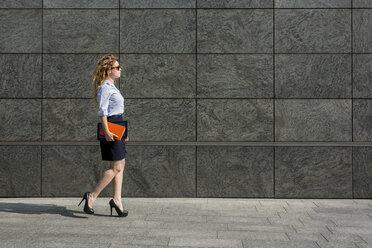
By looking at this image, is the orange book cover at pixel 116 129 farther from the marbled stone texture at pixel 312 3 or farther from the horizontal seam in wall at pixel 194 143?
the marbled stone texture at pixel 312 3

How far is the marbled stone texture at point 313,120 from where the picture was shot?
21.7 feet

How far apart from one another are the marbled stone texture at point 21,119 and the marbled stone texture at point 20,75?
0.40ft

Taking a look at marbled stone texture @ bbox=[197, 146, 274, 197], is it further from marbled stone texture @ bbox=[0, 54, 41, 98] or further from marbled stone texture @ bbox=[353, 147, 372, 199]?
marbled stone texture @ bbox=[0, 54, 41, 98]

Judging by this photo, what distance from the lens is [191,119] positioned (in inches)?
263

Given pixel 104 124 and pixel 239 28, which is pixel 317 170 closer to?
pixel 239 28

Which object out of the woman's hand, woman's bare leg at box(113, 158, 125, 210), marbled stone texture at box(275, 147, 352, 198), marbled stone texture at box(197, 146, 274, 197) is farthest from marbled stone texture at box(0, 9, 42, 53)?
marbled stone texture at box(275, 147, 352, 198)

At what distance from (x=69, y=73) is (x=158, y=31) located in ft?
5.51

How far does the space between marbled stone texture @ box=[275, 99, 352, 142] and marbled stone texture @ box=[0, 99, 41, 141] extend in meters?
4.07

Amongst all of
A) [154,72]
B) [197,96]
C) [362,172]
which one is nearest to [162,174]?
[197,96]

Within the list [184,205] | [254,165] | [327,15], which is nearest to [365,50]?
[327,15]

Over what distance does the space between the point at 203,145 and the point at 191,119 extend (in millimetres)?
483

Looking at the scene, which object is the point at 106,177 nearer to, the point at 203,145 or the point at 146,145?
the point at 146,145

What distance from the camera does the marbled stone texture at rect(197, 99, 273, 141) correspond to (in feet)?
21.8

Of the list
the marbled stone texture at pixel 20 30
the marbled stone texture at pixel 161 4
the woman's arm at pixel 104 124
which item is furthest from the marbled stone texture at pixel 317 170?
the marbled stone texture at pixel 20 30
